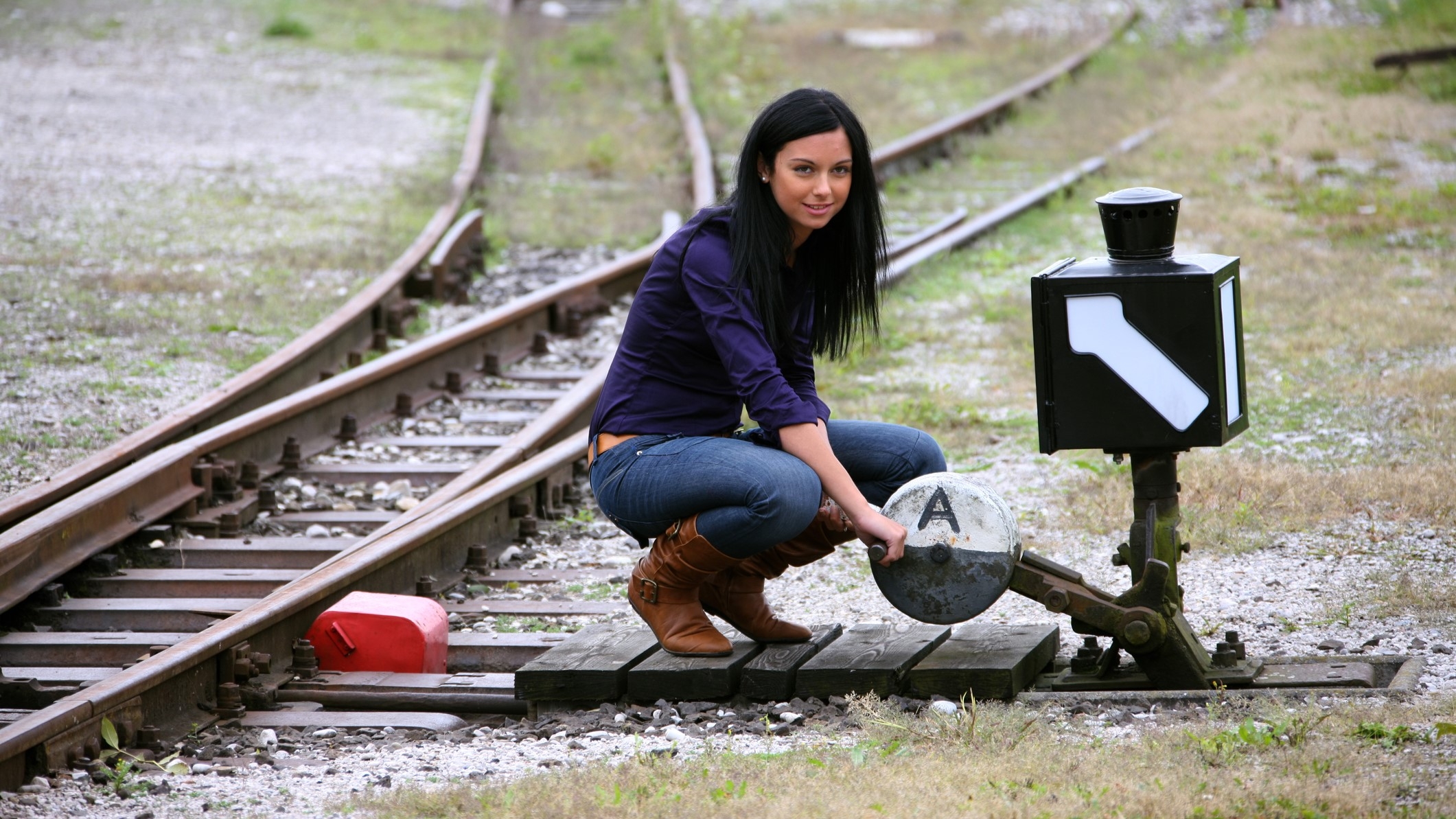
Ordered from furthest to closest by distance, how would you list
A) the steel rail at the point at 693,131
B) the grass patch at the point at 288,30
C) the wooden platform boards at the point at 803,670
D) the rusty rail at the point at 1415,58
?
the grass patch at the point at 288,30, the rusty rail at the point at 1415,58, the steel rail at the point at 693,131, the wooden platform boards at the point at 803,670

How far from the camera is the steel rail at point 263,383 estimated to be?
515 cm

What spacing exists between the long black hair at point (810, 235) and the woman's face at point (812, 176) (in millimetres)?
21

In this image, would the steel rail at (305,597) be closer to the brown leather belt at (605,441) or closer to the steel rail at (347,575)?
the steel rail at (347,575)

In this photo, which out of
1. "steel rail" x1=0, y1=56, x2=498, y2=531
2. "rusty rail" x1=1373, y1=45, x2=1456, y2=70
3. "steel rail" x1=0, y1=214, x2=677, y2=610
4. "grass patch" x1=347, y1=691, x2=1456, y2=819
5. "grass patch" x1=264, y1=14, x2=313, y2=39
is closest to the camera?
"grass patch" x1=347, y1=691, x2=1456, y2=819

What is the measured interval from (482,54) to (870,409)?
1471 centimetres

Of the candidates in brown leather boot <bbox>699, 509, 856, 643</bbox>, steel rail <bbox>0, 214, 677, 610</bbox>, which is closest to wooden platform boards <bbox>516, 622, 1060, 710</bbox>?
brown leather boot <bbox>699, 509, 856, 643</bbox>

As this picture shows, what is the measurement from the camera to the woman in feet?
11.9

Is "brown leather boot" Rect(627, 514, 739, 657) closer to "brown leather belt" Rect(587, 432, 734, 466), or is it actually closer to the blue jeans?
the blue jeans

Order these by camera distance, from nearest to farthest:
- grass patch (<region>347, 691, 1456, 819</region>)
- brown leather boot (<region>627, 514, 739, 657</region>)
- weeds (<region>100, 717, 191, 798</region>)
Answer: grass patch (<region>347, 691, 1456, 819</region>) < weeds (<region>100, 717, 191, 798</region>) < brown leather boot (<region>627, 514, 739, 657</region>)

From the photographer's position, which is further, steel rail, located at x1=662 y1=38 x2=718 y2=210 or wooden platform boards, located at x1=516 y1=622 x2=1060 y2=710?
steel rail, located at x1=662 y1=38 x2=718 y2=210

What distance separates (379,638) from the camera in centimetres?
428

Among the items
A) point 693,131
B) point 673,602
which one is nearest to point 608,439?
point 673,602

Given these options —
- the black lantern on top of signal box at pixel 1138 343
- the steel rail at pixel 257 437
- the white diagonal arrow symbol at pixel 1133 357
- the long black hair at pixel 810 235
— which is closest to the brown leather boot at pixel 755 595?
the long black hair at pixel 810 235

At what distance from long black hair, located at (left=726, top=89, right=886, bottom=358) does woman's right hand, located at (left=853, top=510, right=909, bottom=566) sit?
1.61 ft
